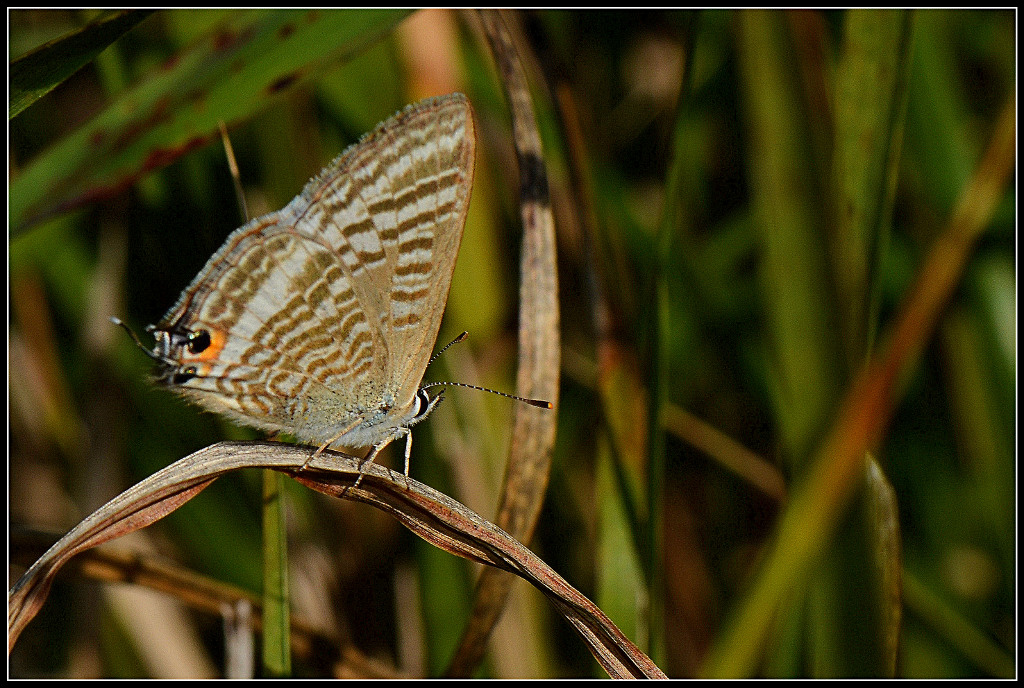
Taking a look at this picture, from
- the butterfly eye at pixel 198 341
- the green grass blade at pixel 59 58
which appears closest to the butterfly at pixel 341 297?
the butterfly eye at pixel 198 341

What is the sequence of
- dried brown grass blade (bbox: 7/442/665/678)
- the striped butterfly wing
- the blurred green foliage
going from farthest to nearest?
the striped butterfly wing
the blurred green foliage
dried brown grass blade (bbox: 7/442/665/678)

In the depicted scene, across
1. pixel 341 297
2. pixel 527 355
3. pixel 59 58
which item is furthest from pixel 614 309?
pixel 59 58

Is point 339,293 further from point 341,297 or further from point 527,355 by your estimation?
point 527,355

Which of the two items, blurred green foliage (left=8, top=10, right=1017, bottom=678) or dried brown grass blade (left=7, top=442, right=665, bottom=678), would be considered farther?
blurred green foliage (left=8, top=10, right=1017, bottom=678)

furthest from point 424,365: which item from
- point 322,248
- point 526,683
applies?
point 526,683

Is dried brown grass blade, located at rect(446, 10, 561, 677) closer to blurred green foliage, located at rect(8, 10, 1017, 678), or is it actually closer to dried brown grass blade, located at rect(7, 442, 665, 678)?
blurred green foliage, located at rect(8, 10, 1017, 678)

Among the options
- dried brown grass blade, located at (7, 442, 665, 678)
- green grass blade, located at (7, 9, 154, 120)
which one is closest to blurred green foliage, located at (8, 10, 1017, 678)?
green grass blade, located at (7, 9, 154, 120)
